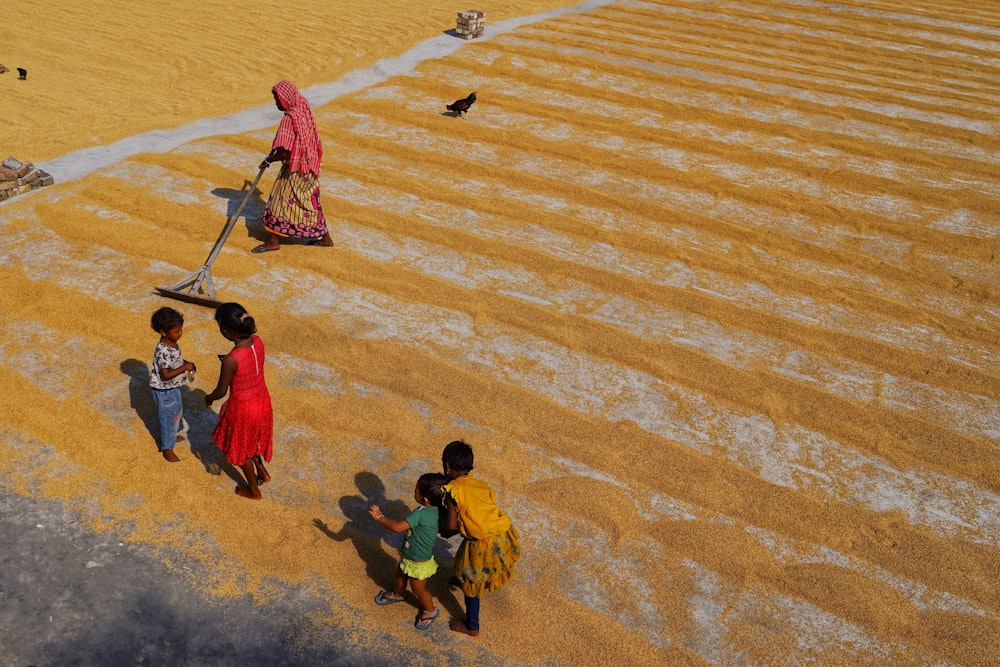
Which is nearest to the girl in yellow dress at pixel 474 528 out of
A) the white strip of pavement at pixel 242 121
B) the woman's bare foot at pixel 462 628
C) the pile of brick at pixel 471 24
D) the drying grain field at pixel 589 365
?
the woman's bare foot at pixel 462 628

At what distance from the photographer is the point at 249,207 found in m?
7.77

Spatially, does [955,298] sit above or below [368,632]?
above

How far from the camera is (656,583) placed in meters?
4.29

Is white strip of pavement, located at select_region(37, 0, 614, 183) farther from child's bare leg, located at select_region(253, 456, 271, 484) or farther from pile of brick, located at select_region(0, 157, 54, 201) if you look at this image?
child's bare leg, located at select_region(253, 456, 271, 484)

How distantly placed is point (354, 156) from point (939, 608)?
7.06 metres

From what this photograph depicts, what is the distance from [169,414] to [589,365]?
Result: 2930 millimetres

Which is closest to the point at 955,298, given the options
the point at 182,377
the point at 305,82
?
the point at 182,377

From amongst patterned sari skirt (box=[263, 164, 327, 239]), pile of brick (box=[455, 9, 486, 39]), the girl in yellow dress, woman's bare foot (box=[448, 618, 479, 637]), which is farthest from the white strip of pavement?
woman's bare foot (box=[448, 618, 479, 637])

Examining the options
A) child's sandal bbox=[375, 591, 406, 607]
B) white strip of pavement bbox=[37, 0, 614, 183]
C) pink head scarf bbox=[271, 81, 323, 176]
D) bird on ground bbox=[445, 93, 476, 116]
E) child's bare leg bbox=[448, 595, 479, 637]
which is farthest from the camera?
bird on ground bbox=[445, 93, 476, 116]

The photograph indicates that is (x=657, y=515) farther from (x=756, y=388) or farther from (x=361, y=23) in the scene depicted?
(x=361, y=23)

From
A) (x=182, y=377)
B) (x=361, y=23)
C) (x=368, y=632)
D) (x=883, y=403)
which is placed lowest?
(x=368, y=632)

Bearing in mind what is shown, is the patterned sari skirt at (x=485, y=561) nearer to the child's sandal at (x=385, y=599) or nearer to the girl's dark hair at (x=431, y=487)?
the girl's dark hair at (x=431, y=487)

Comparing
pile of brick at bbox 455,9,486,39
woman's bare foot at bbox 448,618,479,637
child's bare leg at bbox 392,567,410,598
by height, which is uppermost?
pile of brick at bbox 455,9,486,39

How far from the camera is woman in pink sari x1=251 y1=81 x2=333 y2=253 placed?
6.67 m
